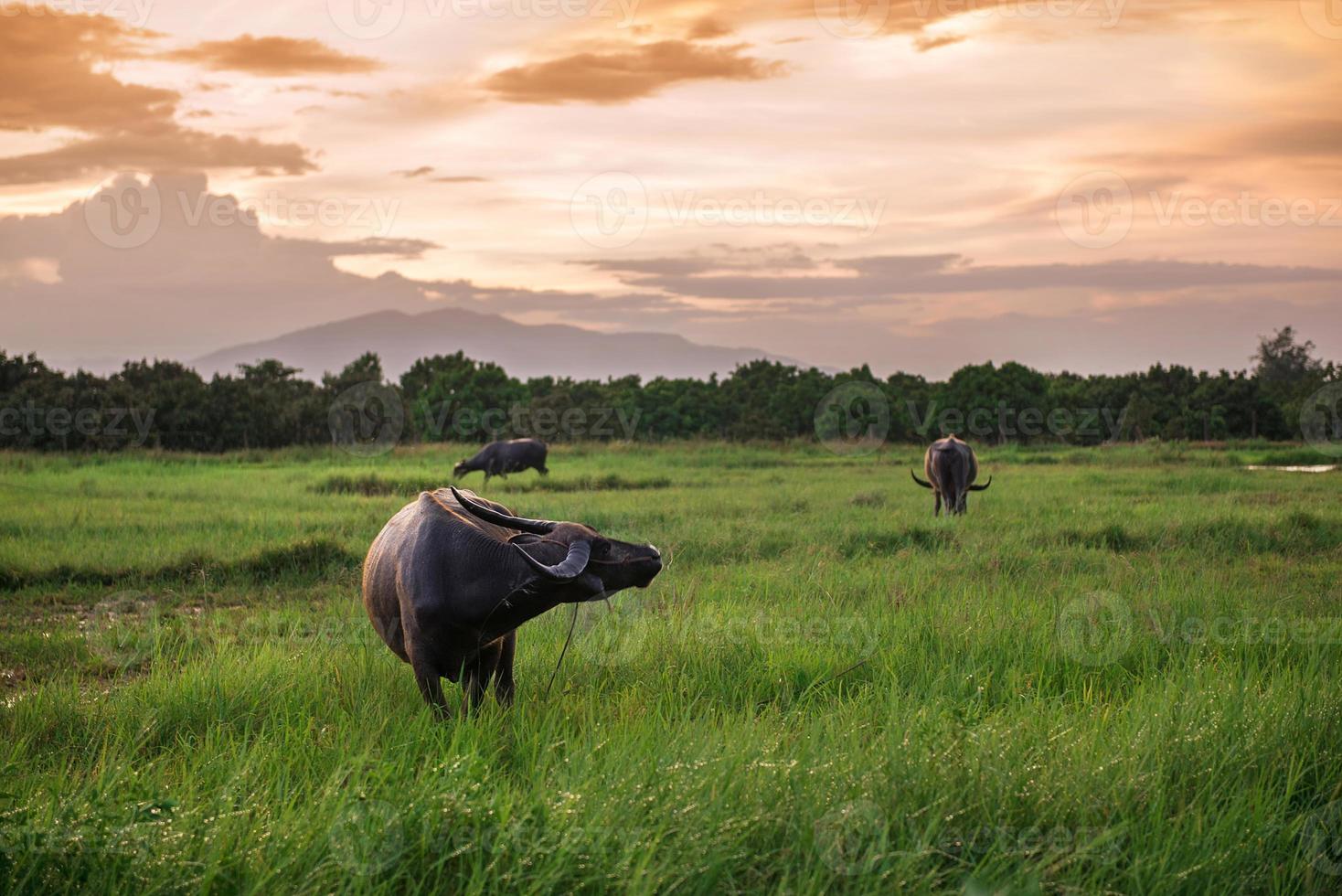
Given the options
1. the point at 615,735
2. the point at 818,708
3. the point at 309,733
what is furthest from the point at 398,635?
the point at 818,708

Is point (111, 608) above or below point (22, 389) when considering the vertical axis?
below

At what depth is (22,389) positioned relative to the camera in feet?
116

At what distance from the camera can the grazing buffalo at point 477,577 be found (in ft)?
14.0

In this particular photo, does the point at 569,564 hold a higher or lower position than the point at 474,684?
higher

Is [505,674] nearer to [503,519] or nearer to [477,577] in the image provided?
[477,577]

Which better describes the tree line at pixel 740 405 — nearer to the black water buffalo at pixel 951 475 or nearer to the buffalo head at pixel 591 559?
the black water buffalo at pixel 951 475

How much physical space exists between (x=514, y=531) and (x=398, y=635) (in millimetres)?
847

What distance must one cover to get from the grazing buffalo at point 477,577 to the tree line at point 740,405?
116 ft

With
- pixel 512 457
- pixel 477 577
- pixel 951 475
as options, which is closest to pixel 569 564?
pixel 477 577

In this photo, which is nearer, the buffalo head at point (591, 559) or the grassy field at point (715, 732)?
the grassy field at point (715, 732)

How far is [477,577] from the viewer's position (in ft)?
14.5

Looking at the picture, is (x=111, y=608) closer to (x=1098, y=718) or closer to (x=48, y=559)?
(x=48, y=559)

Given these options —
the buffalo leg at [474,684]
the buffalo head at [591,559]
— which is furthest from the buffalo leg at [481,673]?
the buffalo head at [591,559]

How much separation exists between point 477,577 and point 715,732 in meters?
1.26
